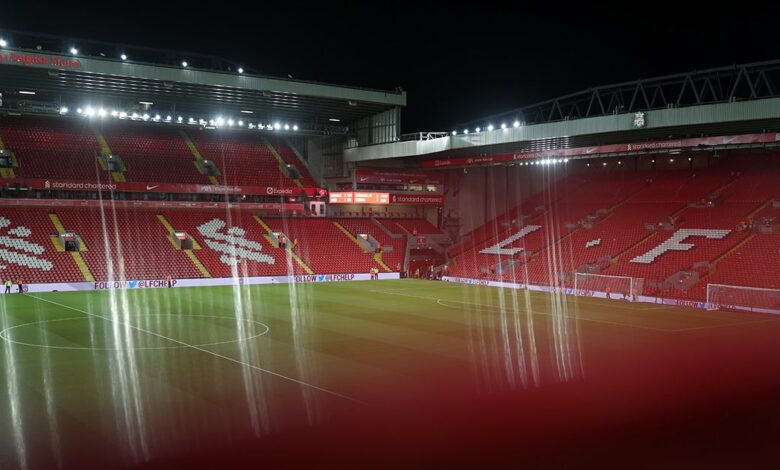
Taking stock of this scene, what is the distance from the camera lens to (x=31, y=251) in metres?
40.4

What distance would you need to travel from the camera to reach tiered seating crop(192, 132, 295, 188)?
53656 mm

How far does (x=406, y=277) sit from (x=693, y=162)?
22.9 m

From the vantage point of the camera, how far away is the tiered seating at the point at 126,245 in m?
41.6

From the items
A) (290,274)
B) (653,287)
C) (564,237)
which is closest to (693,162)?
(564,237)

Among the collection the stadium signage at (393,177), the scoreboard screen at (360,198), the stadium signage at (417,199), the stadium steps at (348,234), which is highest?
the stadium signage at (393,177)

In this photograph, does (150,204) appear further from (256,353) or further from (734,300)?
(734,300)

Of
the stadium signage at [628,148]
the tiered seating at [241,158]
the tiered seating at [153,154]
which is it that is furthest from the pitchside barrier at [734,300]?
the tiered seating at [153,154]

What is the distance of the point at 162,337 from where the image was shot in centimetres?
2294

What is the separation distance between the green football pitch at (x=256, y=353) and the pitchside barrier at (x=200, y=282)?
2278 millimetres

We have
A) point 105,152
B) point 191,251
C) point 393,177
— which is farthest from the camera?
point 393,177

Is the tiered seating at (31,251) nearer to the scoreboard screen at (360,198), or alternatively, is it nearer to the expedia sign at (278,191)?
the expedia sign at (278,191)

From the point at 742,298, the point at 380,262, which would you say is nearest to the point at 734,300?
the point at 742,298

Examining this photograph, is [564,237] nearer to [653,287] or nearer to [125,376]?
[653,287]

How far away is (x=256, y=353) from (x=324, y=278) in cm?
2723
